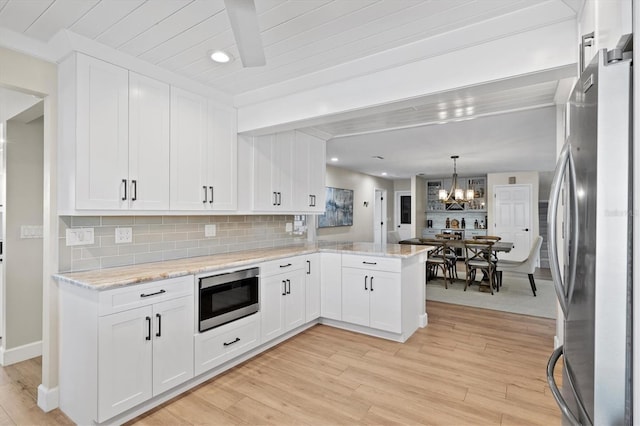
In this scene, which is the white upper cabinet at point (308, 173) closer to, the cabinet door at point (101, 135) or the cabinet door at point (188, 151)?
the cabinet door at point (188, 151)

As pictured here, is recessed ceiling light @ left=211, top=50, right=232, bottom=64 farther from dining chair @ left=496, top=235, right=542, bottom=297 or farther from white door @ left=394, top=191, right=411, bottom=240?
white door @ left=394, top=191, right=411, bottom=240

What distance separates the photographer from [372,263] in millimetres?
3459

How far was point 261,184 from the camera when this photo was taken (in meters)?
3.53

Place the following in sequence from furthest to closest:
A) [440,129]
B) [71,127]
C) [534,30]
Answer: [440,129] < [71,127] < [534,30]

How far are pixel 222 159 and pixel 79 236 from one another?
1292mm

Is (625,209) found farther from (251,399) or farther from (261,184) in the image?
(261,184)

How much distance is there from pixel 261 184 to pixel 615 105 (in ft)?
9.96

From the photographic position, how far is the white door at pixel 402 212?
1101 centimetres

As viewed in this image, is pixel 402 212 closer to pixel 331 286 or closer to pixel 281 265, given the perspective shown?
pixel 331 286

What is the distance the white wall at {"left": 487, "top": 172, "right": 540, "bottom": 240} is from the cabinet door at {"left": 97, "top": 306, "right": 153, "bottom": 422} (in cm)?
880

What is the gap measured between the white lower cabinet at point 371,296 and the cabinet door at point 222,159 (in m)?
1.46

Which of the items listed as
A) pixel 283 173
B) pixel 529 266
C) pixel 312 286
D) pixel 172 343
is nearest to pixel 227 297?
pixel 172 343

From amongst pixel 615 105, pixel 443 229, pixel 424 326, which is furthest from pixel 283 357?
pixel 443 229

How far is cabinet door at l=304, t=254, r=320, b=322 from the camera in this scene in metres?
3.61
